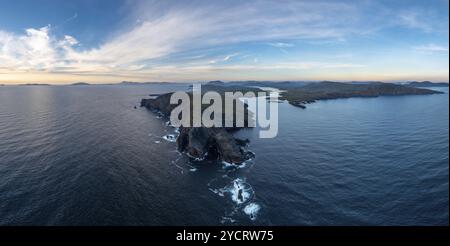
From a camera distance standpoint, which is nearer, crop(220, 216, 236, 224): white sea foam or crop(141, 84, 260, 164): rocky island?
crop(220, 216, 236, 224): white sea foam

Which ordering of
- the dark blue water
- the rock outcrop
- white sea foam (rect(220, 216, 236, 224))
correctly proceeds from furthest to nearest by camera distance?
the rock outcrop → the dark blue water → white sea foam (rect(220, 216, 236, 224))

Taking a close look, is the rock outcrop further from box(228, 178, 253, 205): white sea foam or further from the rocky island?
box(228, 178, 253, 205): white sea foam

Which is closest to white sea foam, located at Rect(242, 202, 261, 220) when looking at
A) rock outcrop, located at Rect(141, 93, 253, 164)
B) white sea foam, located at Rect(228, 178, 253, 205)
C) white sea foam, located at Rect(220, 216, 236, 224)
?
white sea foam, located at Rect(228, 178, 253, 205)

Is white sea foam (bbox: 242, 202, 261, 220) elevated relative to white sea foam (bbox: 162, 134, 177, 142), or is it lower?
lower

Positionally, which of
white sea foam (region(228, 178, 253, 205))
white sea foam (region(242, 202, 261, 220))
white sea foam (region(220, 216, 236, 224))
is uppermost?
white sea foam (region(228, 178, 253, 205))

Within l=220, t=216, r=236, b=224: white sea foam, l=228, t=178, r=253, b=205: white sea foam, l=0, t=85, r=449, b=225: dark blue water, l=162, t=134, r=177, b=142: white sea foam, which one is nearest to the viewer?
l=220, t=216, r=236, b=224: white sea foam

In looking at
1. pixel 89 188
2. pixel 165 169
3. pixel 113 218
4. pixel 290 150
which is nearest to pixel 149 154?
pixel 165 169
